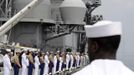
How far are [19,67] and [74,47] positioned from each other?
1613 inches

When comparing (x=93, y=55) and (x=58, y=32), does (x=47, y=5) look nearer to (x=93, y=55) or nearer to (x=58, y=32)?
(x=58, y=32)

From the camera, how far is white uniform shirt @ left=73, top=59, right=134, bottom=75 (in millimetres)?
2967

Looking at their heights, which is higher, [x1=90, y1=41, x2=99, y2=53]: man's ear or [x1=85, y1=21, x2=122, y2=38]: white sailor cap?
[x1=85, y1=21, x2=122, y2=38]: white sailor cap

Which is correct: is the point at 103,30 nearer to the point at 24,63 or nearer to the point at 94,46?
the point at 94,46

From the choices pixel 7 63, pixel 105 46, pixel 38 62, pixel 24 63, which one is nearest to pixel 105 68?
pixel 105 46

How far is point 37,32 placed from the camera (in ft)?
174

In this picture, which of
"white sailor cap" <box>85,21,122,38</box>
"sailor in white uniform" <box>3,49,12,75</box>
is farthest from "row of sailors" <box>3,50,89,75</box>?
"white sailor cap" <box>85,21,122,38</box>

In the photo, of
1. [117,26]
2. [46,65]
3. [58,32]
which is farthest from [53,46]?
[117,26]

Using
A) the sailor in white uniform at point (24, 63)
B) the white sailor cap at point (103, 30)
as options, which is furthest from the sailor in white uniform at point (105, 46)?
the sailor in white uniform at point (24, 63)

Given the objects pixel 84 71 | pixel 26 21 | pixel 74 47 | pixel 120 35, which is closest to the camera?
pixel 84 71

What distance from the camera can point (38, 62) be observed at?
25.1m

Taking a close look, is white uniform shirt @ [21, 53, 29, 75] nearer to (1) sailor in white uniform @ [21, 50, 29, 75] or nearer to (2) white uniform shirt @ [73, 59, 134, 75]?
(1) sailor in white uniform @ [21, 50, 29, 75]

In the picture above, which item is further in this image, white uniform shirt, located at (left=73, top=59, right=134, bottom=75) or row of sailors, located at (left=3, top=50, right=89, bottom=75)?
row of sailors, located at (left=3, top=50, right=89, bottom=75)

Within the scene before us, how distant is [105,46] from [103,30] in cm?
10
